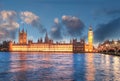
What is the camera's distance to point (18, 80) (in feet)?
101

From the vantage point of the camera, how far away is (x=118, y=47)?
148250 millimetres

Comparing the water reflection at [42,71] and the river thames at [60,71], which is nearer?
the river thames at [60,71]

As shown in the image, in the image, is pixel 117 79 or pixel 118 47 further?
pixel 118 47

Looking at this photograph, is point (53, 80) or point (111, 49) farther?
point (111, 49)

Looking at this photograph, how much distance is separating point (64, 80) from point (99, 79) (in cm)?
367

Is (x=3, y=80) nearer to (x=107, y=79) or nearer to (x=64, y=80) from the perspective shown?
(x=64, y=80)

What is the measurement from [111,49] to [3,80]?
490 ft

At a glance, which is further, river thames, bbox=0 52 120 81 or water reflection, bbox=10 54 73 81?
water reflection, bbox=10 54 73 81

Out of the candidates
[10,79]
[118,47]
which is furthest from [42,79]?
[118,47]

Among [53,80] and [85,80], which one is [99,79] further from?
[53,80]

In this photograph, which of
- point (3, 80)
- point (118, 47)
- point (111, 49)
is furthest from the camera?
point (111, 49)

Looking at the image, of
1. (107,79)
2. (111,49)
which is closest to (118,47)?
(111,49)

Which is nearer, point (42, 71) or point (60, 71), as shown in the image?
point (42, 71)

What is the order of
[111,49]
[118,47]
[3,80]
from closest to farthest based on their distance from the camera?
[3,80] < [118,47] < [111,49]
